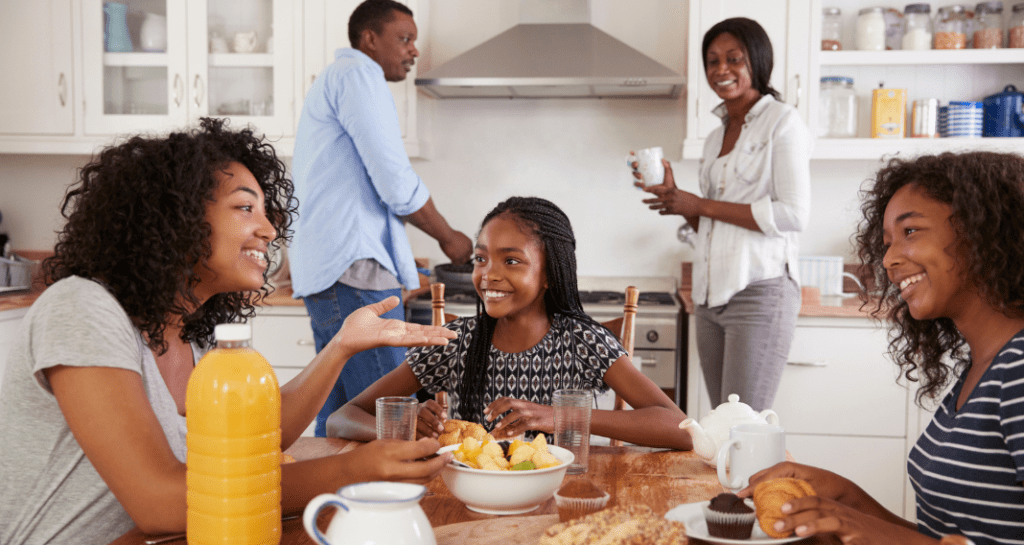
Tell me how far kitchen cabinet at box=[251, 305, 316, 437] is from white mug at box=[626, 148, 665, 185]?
1201mm

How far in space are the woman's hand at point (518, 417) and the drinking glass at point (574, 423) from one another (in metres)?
0.09

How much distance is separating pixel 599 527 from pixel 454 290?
7.07 ft

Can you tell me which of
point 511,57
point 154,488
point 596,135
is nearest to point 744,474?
point 154,488

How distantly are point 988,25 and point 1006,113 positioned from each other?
0.31 m

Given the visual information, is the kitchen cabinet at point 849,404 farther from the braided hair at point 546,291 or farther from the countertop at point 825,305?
the braided hair at point 546,291

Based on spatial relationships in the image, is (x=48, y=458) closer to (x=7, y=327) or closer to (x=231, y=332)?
(x=231, y=332)

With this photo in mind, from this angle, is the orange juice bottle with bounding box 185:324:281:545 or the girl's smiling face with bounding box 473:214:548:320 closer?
the orange juice bottle with bounding box 185:324:281:545

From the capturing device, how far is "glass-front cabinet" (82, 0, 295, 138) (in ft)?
9.70

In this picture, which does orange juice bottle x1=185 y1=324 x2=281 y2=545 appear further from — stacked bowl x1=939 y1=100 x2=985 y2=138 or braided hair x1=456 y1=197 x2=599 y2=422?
stacked bowl x1=939 y1=100 x2=985 y2=138

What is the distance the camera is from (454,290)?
2891 millimetres

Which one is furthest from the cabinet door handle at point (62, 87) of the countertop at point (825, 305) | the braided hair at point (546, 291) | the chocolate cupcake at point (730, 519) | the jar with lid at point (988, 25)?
the jar with lid at point (988, 25)

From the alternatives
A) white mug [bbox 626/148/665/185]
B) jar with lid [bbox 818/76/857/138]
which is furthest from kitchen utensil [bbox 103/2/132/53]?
jar with lid [bbox 818/76/857/138]

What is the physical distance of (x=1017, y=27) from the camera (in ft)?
9.08

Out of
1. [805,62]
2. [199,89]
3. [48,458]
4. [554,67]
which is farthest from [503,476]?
[199,89]
